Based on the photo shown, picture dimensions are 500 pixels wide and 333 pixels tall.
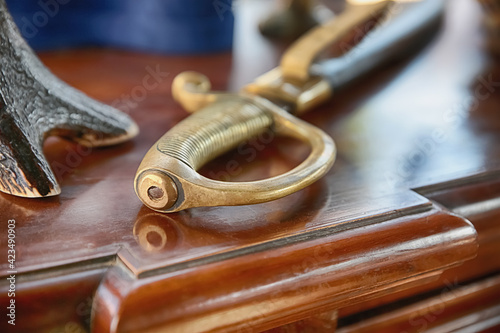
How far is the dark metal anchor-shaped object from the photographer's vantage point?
1.38 ft

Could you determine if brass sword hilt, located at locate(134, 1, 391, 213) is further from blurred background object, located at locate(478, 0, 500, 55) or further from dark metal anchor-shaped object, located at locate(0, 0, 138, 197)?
blurred background object, located at locate(478, 0, 500, 55)

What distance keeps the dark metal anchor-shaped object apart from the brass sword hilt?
0.08 m

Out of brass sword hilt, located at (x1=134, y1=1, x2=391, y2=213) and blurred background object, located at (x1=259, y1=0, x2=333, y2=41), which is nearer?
brass sword hilt, located at (x1=134, y1=1, x2=391, y2=213)

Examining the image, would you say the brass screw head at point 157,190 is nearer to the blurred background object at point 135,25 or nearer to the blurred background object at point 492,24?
the blurred background object at point 135,25

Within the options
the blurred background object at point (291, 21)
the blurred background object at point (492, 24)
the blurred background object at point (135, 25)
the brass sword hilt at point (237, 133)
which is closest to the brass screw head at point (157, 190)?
the brass sword hilt at point (237, 133)

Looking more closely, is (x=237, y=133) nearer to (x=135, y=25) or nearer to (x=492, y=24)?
(x=135, y=25)

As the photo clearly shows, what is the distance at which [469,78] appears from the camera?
779 mm

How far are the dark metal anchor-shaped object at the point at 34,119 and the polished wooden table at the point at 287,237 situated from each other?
0.02 m

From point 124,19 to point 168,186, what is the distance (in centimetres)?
45

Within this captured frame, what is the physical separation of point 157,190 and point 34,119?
13 centimetres

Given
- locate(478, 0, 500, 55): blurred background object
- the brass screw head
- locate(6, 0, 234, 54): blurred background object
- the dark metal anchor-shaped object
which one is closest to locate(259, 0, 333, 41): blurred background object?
locate(6, 0, 234, 54): blurred background object

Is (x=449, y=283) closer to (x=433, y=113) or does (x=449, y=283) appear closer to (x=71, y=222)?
(x=433, y=113)

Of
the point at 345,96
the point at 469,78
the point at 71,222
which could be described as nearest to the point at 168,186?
the point at 71,222

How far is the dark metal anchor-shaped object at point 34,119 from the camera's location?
0.42 meters
